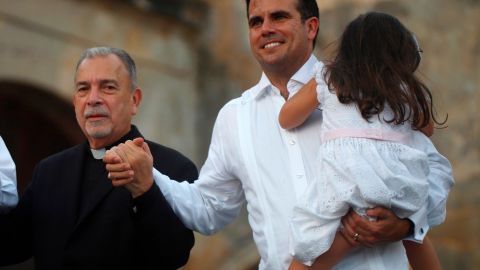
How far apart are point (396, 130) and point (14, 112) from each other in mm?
5664

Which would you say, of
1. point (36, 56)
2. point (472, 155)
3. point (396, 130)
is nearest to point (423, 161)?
point (396, 130)

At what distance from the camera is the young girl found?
9.12 feet

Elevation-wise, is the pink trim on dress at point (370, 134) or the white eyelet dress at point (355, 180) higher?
the pink trim on dress at point (370, 134)

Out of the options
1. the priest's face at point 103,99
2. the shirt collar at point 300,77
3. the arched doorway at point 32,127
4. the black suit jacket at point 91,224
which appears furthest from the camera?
the arched doorway at point 32,127

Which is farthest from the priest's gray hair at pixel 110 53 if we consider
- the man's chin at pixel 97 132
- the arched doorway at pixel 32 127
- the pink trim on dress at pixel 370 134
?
the arched doorway at pixel 32 127

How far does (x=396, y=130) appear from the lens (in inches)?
113

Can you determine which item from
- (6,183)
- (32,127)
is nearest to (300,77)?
(6,183)

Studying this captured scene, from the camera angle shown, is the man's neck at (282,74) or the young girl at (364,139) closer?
the young girl at (364,139)

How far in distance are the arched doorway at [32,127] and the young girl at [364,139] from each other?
5073 mm

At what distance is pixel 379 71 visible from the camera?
113 inches

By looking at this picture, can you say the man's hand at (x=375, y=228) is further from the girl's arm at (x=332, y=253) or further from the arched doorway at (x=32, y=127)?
the arched doorway at (x=32, y=127)

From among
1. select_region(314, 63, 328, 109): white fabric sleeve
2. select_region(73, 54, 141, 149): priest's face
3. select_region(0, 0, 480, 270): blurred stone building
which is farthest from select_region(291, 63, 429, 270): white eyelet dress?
select_region(0, 0, 480, 270): blurred stone building

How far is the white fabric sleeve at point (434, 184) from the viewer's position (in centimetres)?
299

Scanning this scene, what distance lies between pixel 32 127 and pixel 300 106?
5484 mm
